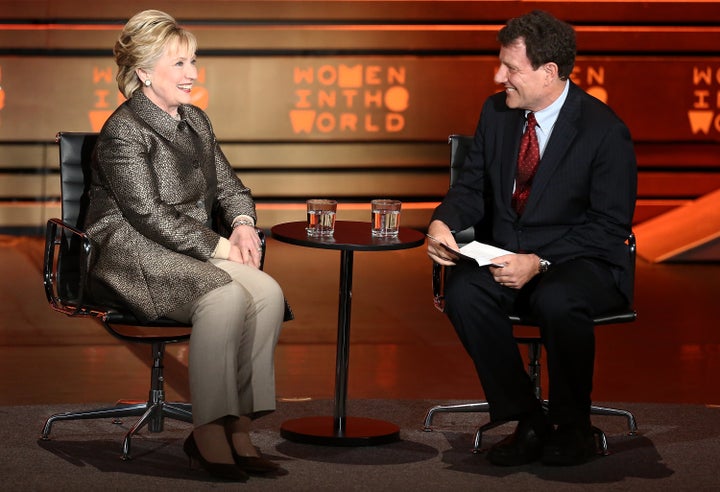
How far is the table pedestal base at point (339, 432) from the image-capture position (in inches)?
164

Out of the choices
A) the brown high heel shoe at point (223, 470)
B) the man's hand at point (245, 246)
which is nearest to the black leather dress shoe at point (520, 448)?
the brown high heel shoe at point (223, 470)

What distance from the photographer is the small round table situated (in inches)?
162

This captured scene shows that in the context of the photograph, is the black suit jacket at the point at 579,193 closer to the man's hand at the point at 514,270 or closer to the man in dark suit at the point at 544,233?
the man in dark suit at the point at 544,233

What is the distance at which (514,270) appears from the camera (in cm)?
398

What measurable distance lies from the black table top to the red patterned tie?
0.33 m

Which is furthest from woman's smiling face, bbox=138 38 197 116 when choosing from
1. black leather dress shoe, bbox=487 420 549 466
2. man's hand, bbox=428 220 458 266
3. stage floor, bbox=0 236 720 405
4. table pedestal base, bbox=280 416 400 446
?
black leather dress shoe, bbox=487 420 549 466

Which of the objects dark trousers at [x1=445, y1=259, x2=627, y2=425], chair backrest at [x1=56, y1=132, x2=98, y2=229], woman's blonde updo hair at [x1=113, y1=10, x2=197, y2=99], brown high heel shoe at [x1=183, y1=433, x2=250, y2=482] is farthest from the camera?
chair backrest at [x1=56, y1=132, x2=98, y2=229]

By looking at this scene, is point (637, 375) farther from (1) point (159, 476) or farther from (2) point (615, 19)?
(2) point (615, 19)

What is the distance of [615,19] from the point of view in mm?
9070

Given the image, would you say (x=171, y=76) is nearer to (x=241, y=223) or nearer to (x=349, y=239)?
(x=241, y=223)

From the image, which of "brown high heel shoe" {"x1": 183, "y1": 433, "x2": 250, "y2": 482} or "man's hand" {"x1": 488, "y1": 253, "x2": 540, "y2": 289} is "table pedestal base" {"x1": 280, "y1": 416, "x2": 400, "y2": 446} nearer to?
"brown high heel shoe" {"x1": 183, "y1": 433, "x2": 250, "y2": 482}

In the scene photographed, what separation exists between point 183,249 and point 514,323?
1.02 metres

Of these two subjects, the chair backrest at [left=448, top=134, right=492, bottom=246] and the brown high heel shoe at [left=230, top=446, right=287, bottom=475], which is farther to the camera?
the chair backrest at [left=448, top=134, right=492, bottom=246]

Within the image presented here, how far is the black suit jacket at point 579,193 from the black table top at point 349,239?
34 cm
